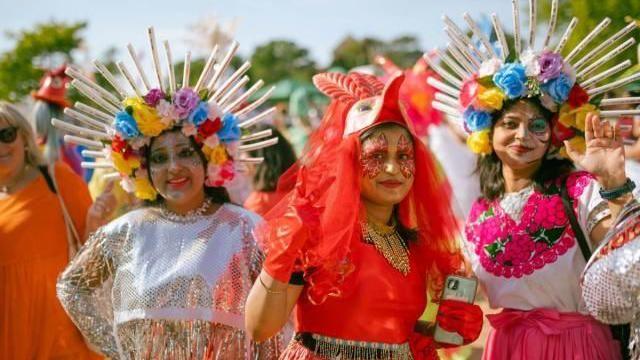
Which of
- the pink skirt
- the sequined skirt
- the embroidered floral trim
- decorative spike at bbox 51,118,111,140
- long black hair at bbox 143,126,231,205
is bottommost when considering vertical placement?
the pink skirt

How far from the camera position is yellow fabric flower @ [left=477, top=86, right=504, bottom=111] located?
3.31 meters

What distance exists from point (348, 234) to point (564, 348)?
46.7 inches

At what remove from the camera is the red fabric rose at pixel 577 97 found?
3252mm

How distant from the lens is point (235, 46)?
3504 mm

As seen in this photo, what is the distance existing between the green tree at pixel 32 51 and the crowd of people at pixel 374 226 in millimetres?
18695

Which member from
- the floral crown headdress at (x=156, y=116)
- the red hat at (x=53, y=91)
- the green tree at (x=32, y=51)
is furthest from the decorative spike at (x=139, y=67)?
the green tree at (x=32, y=51)

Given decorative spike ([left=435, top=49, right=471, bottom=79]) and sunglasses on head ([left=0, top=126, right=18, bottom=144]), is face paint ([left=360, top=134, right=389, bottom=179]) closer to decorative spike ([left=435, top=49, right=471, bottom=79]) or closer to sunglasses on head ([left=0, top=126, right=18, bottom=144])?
decorative spike ([left=435, top=49, right=471, bottom=79])

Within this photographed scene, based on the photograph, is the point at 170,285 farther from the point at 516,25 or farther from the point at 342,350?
the point at 516,25

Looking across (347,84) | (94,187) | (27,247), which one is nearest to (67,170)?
(27,247)

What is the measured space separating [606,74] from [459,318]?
4.34 ft

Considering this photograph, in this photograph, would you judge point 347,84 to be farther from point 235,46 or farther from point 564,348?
point 564,348

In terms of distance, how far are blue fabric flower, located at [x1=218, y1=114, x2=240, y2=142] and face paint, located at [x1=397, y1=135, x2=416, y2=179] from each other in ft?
3.48

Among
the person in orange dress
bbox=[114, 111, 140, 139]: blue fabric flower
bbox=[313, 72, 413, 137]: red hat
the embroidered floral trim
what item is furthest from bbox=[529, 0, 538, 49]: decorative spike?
the person in orange dress

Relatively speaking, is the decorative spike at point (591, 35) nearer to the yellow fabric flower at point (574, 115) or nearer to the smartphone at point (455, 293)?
the yellow fabric flower at point (574, 115)
